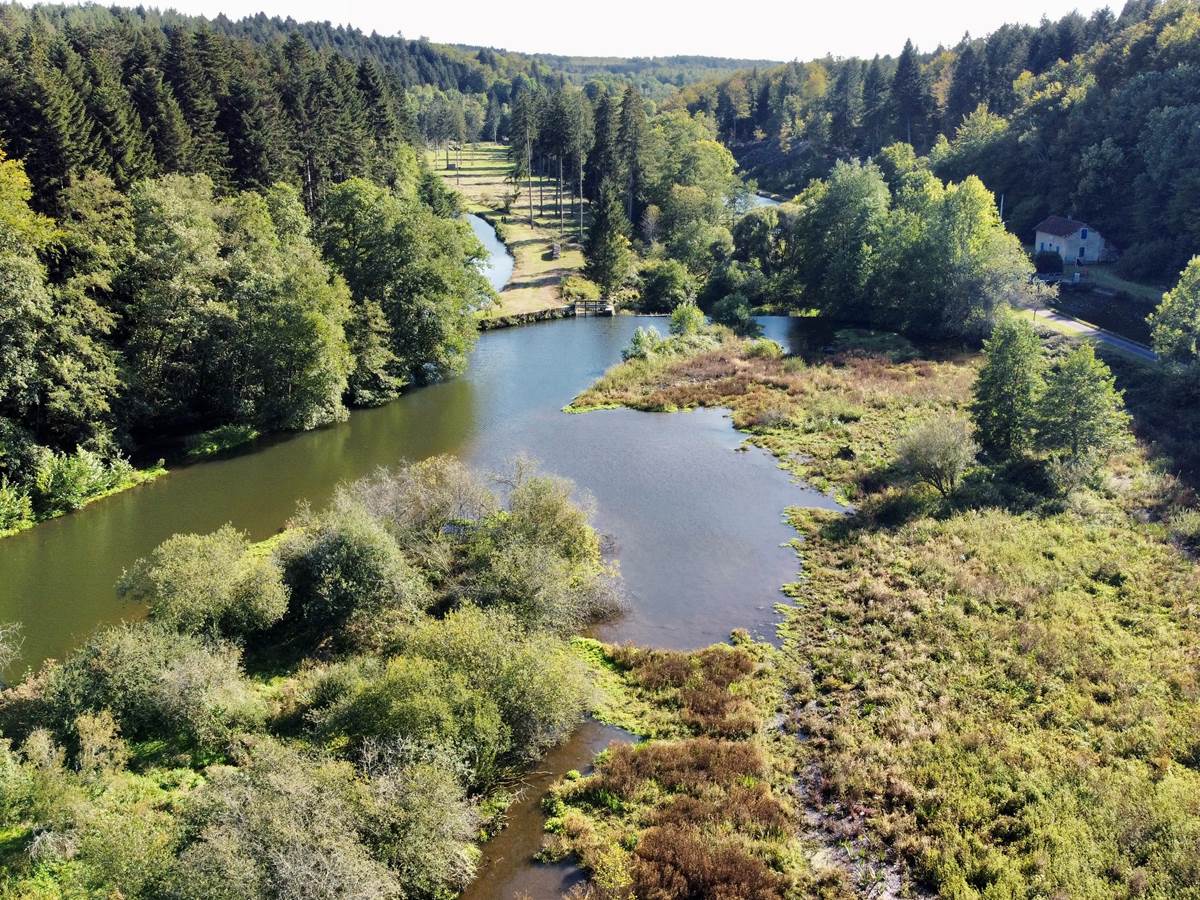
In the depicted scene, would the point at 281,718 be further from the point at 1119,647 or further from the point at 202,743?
the point at 1119,647

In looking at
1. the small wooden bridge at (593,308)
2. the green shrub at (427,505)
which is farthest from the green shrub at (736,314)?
the green shrub at (427,505)

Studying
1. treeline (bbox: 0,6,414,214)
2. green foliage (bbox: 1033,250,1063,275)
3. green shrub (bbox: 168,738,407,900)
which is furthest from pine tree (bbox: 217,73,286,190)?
green foliage (bbox: 1033,250,1063,275)

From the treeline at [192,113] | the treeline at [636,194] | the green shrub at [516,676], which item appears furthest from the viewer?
the treeline at [636,194]

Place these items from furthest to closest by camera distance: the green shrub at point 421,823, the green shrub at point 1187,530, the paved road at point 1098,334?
the paved road at point 1098,334
the green shrub at point 1187,530
the green shrub at point 421,823

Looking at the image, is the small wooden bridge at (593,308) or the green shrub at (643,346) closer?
the green shrub at (643,346)

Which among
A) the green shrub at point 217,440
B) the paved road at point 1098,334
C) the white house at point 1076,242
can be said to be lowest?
the green shrub at point 217,440

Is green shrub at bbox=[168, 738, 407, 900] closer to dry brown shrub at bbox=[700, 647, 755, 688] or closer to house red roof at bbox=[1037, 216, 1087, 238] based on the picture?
dry brown shrub at bbox=[700, 647, 755, 688]

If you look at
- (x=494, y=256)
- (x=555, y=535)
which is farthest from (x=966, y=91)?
(x=555, y=535)

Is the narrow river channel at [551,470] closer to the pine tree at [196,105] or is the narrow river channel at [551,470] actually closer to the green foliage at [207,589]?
the green foliage at [207,589]
